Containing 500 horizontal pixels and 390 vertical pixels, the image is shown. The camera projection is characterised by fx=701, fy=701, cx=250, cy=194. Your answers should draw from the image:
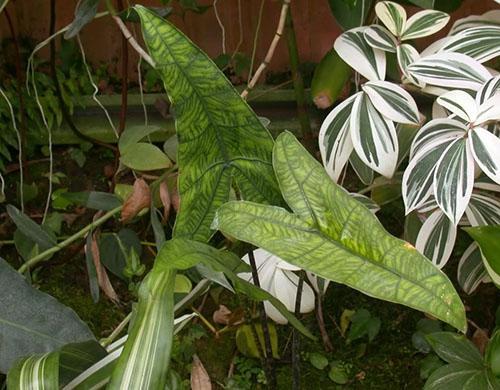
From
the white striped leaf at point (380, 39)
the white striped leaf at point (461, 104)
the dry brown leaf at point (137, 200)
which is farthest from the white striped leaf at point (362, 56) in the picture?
the dry brown leaf at point (137, 200)

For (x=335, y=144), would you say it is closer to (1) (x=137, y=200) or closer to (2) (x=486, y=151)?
(2) (x=486, y=151)

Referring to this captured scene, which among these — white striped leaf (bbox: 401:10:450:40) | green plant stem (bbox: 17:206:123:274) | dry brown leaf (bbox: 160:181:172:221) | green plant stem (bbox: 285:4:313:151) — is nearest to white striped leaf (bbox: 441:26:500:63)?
white striped leaf (bbox: 401:10:450:40)

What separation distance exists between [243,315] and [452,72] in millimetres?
544

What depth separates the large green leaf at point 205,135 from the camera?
604 mm

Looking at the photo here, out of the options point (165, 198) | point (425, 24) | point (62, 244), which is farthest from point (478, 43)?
point (62, 244)

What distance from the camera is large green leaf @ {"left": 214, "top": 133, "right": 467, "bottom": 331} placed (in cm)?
52

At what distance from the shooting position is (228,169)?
0.68 m

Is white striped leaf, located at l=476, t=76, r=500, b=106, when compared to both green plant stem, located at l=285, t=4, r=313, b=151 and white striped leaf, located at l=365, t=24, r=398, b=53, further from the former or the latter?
green plant stem, located at l=285, t=4, r=313, b=151

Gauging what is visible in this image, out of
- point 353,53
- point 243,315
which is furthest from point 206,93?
point 243,315

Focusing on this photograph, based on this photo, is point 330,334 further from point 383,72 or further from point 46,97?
point 46,97

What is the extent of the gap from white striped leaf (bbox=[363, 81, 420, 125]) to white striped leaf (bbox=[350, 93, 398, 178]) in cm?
1

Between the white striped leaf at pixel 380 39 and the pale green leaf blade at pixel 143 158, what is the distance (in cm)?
42

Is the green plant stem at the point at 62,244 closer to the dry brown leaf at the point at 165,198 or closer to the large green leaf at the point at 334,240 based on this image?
the dry brown leaf at the point at 165,198

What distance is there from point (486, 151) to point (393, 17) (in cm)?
23
